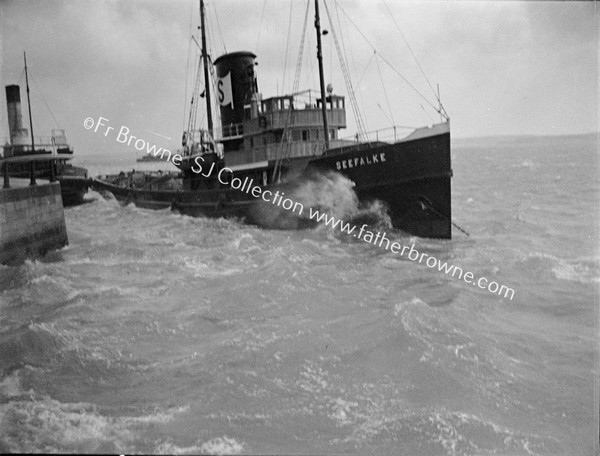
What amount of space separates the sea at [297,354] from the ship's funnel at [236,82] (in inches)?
452

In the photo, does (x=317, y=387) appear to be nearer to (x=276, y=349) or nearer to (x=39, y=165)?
(x=276, y=349)

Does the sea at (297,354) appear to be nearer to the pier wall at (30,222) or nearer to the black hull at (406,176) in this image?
the pier wall at (30,222)

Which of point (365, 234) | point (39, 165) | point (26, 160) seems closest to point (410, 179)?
point (365, 234)

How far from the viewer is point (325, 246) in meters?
17.1

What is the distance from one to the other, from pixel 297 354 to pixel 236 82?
1983cm

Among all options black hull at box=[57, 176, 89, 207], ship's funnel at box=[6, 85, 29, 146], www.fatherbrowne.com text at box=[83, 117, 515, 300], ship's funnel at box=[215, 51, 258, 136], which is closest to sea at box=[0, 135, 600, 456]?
www.fatherbrowne.com text at box=[83, 117, 515, 300]

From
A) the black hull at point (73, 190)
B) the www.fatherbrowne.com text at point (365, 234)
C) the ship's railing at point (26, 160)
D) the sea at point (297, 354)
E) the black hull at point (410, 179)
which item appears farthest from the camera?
the black hull at point (73, 190)

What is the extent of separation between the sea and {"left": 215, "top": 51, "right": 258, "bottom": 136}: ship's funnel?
11472mm

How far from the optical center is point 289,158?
67.3 ft

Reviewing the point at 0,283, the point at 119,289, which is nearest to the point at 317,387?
the point at 119,289

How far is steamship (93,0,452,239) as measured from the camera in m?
17.7

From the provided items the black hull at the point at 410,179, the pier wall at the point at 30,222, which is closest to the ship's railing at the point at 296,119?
the black hull at the point at 410,179

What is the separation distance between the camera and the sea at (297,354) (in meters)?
5.93

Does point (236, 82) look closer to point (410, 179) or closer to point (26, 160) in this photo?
point (410, 179)
